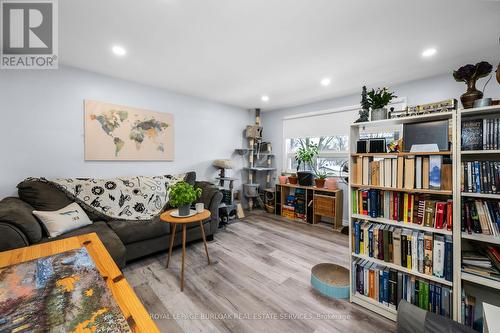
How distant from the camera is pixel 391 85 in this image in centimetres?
322

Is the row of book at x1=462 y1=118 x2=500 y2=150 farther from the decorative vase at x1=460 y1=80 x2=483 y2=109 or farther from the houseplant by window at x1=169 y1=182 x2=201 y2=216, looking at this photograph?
the houseplant by window at x1=169 y1=182 x2=201 y2=216

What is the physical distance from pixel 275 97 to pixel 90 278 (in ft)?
12.2

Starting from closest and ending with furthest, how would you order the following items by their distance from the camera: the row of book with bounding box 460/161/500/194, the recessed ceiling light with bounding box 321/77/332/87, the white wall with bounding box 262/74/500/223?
the row of book with bounding box 460/161/500/194 < the white wall with bounding box 262/74/500/223 < the recessed ceiling light with bounding box 321/77/332/87

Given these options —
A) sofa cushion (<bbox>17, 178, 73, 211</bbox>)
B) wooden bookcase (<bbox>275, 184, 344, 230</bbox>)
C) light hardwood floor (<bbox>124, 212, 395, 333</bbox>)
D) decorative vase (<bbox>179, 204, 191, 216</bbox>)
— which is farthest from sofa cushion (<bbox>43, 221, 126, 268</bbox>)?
wooden bookcase (<bbox>275, 184, 344, 230</bbox>)

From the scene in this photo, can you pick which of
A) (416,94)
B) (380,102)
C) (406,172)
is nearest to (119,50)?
(380,102)

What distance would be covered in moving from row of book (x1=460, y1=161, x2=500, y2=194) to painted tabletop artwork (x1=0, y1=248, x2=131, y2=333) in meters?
2.02

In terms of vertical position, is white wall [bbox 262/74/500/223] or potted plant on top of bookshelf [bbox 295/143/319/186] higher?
white wall [bbox 262/74/500/223]

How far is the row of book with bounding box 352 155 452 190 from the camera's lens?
1444 millimetres

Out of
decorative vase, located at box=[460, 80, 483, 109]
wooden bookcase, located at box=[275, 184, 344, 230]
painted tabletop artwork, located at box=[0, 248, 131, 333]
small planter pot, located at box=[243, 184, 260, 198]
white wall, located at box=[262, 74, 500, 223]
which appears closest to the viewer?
painted tabletop artwork, located at box=[0, 248, 131, 333]

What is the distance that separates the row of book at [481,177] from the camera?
4.22 ft

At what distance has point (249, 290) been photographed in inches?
76.6

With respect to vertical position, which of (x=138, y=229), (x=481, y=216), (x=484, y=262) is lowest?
(x=138, y=229)

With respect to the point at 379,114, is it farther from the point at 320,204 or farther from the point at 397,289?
the point at 320,204

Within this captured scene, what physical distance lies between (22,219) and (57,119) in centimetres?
141
